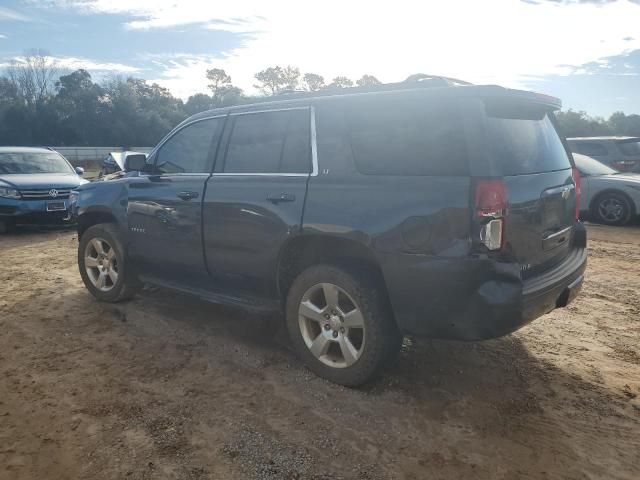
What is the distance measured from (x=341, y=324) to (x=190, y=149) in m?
2.21

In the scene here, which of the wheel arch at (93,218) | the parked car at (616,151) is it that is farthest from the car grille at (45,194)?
the parked car at (616,151)

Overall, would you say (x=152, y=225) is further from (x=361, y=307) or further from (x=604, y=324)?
(x=604, y=324)

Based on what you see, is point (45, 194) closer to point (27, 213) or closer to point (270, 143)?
point (27, 213)

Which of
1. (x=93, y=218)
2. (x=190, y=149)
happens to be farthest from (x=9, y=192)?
(x=190, y=149)

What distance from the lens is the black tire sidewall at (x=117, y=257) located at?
501 centimetres

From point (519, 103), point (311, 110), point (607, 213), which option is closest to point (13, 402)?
point (311, 110)

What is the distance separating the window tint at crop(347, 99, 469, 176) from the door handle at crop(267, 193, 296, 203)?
544 mm

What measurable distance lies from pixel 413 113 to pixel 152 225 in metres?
2.68

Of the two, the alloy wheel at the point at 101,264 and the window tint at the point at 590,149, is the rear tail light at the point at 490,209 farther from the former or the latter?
the window tint at the point at 590,149

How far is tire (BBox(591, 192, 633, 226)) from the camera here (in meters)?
9.77

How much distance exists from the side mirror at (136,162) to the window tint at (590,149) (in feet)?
34.5

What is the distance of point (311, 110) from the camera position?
3.68 metres

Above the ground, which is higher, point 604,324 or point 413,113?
point 413,113

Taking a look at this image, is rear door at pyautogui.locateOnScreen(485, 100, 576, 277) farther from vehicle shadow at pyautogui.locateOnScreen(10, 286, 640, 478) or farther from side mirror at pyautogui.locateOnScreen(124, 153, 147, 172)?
side mirror at pyautogui.locateOnScreen(124, 153, 147, 172)
